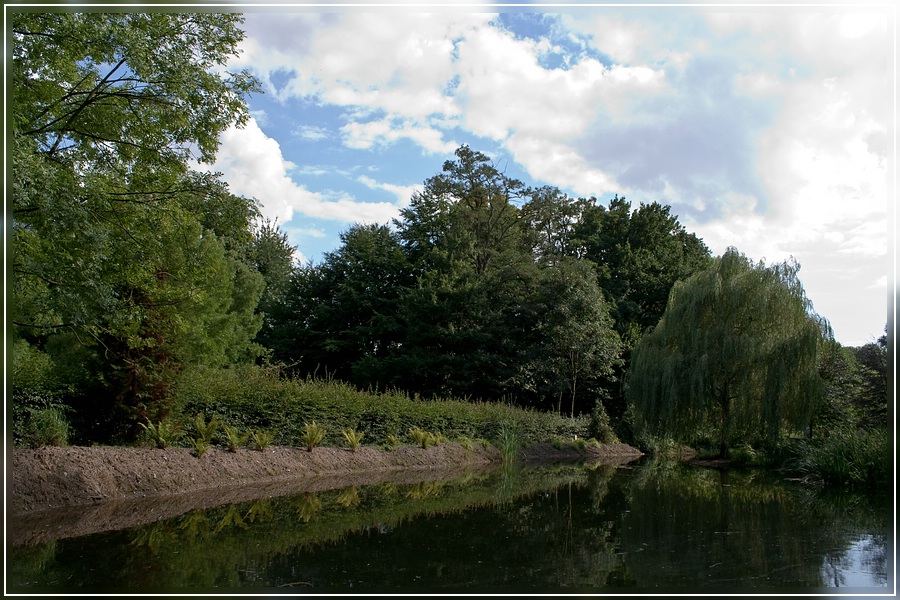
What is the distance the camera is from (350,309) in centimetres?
3466

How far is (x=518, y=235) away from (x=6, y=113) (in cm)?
3105

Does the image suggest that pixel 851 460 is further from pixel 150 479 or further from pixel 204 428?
pixel 150 479

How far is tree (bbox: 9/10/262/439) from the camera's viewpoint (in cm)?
832

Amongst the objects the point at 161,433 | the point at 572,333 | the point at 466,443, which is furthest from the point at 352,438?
the point at 572,333

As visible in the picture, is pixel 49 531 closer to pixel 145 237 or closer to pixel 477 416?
pixel 145 237

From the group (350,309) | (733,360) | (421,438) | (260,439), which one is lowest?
(421,438)

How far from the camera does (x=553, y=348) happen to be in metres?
27.8

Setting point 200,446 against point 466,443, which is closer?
point 200,446

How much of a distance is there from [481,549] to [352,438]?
987cm

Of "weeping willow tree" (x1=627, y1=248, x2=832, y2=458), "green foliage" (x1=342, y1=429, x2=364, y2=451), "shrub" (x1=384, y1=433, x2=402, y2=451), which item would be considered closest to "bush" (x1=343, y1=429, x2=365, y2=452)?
"green foliage" (x1=342, y1=429, x2=364, y2=451)

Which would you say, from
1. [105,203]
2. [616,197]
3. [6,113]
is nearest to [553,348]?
[616,197]

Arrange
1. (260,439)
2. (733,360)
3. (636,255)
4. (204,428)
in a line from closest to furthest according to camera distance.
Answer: (204,428), (260,439), (733,360), (636,255)

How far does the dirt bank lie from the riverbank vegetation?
0.72 meters

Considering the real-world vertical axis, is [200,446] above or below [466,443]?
above
